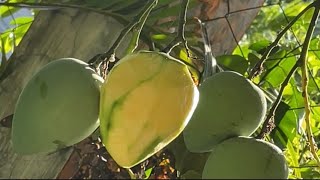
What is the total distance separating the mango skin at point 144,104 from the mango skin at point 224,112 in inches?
1.6

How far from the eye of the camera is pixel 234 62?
0.87 metres

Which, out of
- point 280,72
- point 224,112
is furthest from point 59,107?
point 280,72

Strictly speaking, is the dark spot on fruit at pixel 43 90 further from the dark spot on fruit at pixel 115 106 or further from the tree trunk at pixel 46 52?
the tree trunk at pixel 46 52

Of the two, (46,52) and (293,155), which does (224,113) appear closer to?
(46,52)

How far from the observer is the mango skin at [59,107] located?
0.50 m

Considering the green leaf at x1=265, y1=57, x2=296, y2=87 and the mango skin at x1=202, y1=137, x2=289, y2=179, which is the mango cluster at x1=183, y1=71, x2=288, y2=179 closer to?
the mango skin at x1=202, y1=137, x2=289, y2=179

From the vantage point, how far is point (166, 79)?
0.46 meters

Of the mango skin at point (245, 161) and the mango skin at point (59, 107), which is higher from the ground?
the mango skin at point (245, 161)

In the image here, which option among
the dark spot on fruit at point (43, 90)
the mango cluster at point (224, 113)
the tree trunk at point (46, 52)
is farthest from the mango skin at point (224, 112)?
the tree trunk at point (46, 52)

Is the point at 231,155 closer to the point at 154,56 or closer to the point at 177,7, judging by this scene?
the point at 154,56

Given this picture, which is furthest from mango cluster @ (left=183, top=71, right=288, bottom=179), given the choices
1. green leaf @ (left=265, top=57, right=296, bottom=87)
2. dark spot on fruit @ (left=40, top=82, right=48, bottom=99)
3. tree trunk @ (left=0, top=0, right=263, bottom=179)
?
green leaf @ (left=265, top=57, right=296, bottom=87)

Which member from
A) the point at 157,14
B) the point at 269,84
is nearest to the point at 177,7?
the point at 157,14

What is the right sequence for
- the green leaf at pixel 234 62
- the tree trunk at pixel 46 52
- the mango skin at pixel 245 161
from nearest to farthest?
the mango skin at pixel 245 161 → the tree trunk at pixel 46 52 → the green leaf at pixel 234 62

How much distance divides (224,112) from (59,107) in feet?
0.40
